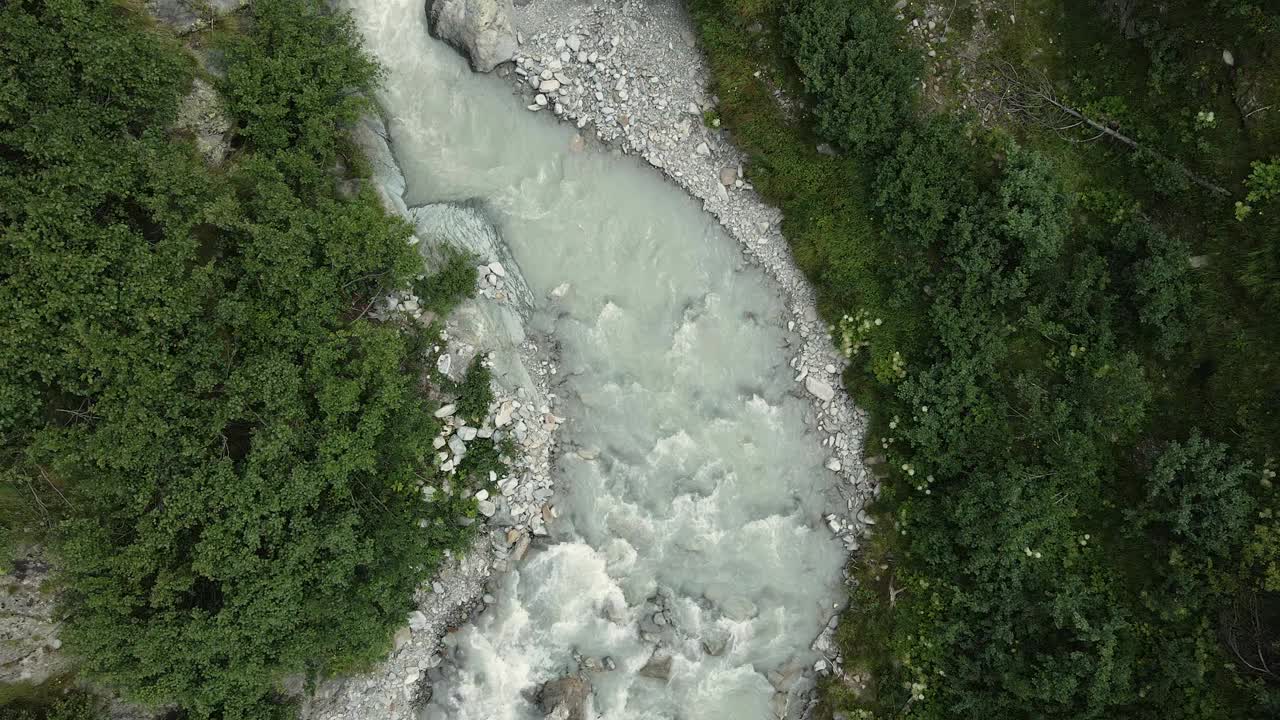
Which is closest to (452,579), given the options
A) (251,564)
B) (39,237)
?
(251,564)

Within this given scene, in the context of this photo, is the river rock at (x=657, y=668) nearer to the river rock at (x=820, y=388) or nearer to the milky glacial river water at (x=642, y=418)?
the milky glacial river water at (x=642, y=418)

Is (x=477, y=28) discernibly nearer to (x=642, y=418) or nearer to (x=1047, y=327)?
(x=642, y=418)

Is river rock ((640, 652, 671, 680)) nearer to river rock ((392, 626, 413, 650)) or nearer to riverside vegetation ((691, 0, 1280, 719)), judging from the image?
riverside vegetation ((691, 0, 1280, 719))

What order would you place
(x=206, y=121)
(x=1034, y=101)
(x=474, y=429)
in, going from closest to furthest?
(x=206, y=121) → (x=1034, y=101) → (x=474, y=429)

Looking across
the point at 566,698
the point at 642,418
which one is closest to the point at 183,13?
the point at 642,418

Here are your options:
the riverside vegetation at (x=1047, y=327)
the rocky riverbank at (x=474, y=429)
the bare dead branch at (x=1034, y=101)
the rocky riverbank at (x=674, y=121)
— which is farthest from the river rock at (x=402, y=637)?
the bare dead branch at (x=1034, y=101)

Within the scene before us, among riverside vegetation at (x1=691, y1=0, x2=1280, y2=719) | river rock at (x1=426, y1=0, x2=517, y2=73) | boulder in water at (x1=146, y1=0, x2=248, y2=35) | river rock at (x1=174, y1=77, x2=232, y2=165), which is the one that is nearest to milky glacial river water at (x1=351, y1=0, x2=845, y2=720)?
river rock at (x1=426, y1=0, x2=517, y2=73)
